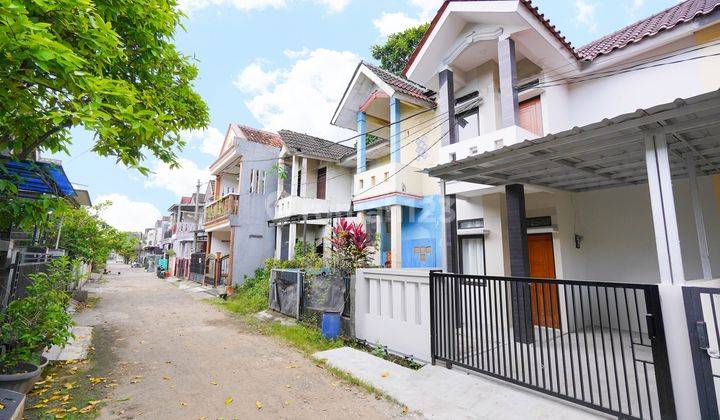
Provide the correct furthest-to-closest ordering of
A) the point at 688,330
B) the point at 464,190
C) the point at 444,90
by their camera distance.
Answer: the point at 444,90 → the point at 464,190 → the point at 688,330

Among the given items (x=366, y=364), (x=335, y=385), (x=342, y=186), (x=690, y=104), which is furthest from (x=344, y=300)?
(x=342, y=186)

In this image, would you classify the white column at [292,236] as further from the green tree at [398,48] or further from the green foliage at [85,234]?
the green tree at [398,48]

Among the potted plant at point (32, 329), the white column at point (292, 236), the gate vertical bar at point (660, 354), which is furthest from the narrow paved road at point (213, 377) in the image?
the white column at point (292, 236)

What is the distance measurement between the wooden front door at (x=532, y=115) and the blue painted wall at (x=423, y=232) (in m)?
2.99

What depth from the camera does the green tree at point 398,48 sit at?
1842 centimetres

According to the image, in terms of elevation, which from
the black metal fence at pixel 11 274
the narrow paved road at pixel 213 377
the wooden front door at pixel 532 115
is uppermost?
the wooden front door at pixel 532 115

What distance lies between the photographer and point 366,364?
564 cm

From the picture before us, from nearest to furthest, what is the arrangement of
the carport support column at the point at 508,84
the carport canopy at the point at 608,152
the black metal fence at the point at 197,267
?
the carport canopy at the point at 608,152 < the carport support column at the point at 508,84 < the black metal fence at the point at 197,267

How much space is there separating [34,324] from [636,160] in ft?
30.4

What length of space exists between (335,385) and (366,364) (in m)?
0.85

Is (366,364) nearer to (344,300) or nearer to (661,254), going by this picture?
(344,300)

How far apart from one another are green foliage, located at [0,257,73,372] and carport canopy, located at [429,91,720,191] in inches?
246

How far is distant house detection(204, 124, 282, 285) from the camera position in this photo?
16.0 meters

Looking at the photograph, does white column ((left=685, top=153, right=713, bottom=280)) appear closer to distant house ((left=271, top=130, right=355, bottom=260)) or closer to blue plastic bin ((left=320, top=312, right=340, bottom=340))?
blue plastic bin ((left=320, top=312, right=340, bottom=340))
